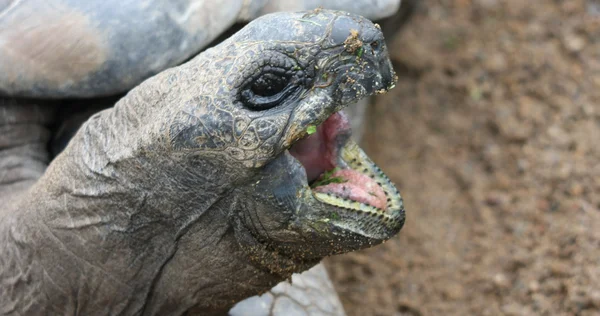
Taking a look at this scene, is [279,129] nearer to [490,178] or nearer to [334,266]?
[334,266]

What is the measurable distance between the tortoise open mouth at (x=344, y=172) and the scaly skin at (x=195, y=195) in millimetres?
35

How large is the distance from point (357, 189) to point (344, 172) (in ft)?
0.23

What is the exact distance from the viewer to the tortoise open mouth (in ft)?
5.28

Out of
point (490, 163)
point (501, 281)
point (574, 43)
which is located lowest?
point (501, 281)

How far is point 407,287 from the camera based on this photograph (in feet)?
11.5

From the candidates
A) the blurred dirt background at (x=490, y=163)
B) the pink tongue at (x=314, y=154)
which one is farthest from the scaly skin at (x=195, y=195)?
the blurred dirt background at (x=490, y=163)

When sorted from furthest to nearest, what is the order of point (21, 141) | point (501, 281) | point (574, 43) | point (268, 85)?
point (574, 43), point (501, 281), point (21, 141), point (268, 85)

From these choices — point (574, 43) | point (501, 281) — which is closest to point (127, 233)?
point (501, 281)

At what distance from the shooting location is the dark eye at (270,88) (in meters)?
1.46

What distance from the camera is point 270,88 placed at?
1471 millimetres

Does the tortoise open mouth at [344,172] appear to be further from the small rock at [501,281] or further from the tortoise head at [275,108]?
the small rock at [501,281]

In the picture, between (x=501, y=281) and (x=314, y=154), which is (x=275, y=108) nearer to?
(x=314, y=154)

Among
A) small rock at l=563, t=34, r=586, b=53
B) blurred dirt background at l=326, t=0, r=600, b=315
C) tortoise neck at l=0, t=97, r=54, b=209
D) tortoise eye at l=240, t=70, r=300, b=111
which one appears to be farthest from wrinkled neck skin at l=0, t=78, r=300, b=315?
small rock at l=563, t=34, r=586, b=53

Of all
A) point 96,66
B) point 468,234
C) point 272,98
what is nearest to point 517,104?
point 468,234
